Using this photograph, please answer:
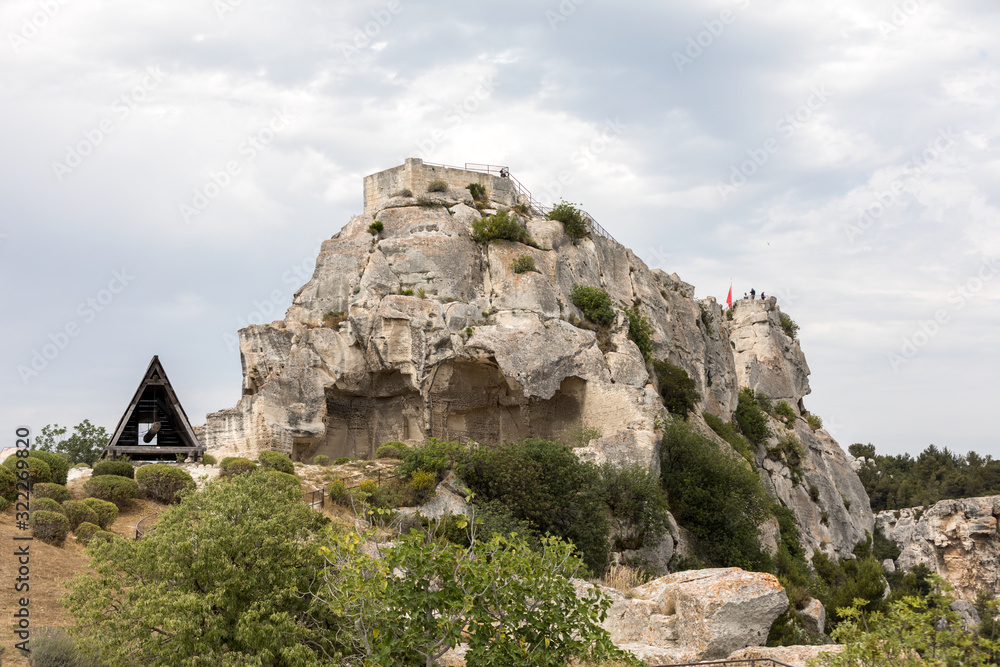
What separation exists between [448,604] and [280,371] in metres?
26.1

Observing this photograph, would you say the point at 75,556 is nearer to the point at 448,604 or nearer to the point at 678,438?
the point at 448,604

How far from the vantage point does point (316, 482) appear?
90.5ft

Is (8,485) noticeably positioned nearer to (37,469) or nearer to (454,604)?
(37,469)

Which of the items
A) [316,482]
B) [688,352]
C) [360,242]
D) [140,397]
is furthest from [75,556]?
[688,352]

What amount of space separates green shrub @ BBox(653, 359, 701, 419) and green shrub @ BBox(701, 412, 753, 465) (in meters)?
1.90

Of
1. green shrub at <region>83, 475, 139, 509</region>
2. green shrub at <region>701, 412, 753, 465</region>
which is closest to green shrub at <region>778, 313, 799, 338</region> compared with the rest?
green shrub at <region>701, 412, 753, 465</region>

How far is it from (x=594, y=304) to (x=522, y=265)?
3926mm

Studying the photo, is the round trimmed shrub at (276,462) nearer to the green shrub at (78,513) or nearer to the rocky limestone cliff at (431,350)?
the rocky limestone cliff at (431,350)

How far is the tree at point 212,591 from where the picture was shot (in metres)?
11.5

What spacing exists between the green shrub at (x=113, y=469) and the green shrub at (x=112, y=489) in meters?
1.46

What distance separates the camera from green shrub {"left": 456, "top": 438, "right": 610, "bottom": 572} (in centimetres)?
2730

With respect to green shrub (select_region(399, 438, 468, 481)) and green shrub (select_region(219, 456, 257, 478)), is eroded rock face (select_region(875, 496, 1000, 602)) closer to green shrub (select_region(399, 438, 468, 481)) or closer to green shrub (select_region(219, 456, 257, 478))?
green shrub (select_region(399, 438, 468, 481))

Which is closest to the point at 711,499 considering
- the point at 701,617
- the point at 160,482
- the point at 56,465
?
the point at 701,617

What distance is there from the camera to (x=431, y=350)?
114ft
